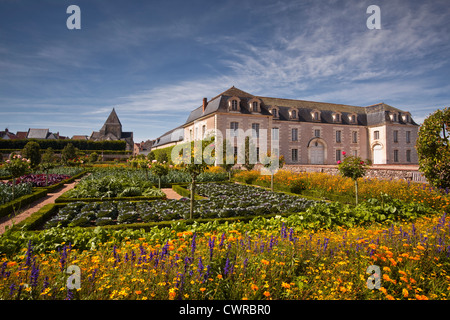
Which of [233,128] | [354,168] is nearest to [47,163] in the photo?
[354,168]

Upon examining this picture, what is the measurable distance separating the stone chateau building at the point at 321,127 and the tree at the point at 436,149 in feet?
58.4

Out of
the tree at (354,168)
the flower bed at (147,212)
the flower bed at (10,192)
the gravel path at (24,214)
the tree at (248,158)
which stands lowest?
the gravel path at (24,214)

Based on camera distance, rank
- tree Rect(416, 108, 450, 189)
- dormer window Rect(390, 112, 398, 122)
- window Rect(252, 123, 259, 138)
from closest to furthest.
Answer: tree Rect(416, 108, 450, 189), window Rect(252, 123, 259, 138), dormer window Rect(390, 112, 398, 122)

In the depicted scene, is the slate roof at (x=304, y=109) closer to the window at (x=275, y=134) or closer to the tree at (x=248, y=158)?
the window at (x=275, y=134)

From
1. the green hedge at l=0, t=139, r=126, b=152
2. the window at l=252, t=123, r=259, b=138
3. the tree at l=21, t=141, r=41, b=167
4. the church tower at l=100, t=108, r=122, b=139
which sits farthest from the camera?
the church tower at l=100, t=108, r=122, b=139

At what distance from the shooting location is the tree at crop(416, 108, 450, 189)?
6605 millimetres

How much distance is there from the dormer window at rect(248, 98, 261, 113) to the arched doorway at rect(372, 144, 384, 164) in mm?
15738

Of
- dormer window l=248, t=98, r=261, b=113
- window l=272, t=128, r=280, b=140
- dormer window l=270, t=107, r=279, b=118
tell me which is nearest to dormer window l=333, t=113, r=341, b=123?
dormer window l=270, t=107, r=279, b=118

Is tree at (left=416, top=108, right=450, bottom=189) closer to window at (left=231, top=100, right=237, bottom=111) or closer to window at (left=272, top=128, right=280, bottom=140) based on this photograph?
window at (left=231, top=100, right=237, bottom=111)

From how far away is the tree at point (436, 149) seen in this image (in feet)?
21.7

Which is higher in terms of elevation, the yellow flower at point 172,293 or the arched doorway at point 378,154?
the arched doorway at point 378,154

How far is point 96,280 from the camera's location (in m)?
2.31

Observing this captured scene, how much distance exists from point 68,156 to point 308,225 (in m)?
25.9

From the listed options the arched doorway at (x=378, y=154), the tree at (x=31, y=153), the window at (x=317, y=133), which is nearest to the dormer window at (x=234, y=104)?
the window at (x=317, y=133)
